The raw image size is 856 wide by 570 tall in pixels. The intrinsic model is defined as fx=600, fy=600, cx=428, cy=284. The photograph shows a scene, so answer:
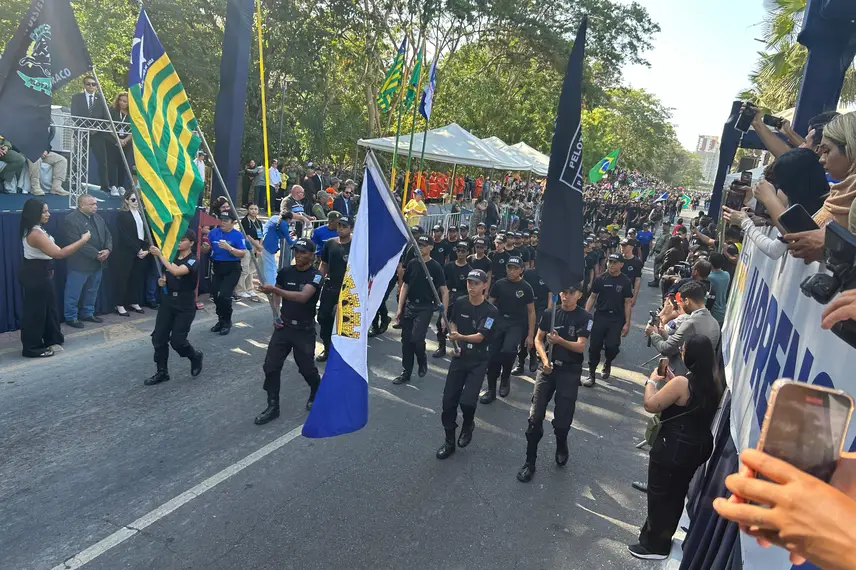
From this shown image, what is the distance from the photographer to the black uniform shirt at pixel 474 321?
6141mm

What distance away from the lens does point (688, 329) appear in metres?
5.29

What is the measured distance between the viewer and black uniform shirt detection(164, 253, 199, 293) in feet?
22.7

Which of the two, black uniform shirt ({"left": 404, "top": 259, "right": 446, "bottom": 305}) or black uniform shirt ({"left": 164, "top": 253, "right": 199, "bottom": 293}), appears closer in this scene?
black uniform shirt ({"left": 164, "top": 253, "right": 199, "bottom": 293})

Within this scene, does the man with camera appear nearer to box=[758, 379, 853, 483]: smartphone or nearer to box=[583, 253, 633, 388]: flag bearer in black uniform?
box=[583, 253, 633, 388]: flag bearer in black uniform

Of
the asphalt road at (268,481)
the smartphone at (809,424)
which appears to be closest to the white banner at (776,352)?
the smartphone at (809,424)

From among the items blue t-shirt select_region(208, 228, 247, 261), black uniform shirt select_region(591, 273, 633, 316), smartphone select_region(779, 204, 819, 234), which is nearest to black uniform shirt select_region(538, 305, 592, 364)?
black uniform shirt select_region(591, 273, 633, 316)

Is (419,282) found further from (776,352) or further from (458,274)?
(776,352)

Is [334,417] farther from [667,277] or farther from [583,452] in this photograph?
[667,277]

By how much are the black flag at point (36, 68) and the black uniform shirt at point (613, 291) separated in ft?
23.4

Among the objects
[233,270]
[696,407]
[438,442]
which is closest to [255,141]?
[233,270]

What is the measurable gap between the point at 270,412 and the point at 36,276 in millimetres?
3501

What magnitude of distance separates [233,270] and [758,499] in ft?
29.5

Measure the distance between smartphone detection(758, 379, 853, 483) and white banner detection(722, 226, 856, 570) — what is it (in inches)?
36.4

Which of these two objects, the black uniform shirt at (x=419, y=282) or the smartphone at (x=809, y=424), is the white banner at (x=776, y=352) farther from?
the black uniform shirt at (x=419, y=282)
